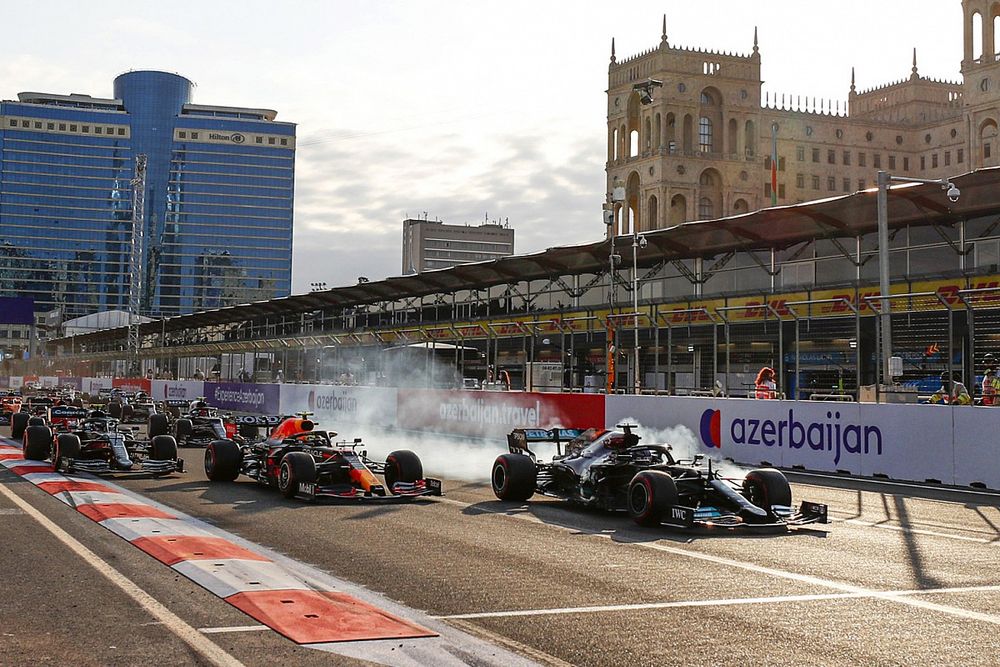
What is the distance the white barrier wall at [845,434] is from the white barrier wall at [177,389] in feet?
102

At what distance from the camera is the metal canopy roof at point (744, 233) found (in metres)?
25.2

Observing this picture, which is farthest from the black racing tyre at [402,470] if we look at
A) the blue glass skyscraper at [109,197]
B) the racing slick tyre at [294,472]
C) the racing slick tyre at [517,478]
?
the blue glass skyscraper at [109,197]

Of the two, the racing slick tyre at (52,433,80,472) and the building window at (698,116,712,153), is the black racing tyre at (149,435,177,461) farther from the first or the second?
the building window at (698,116,712,153)

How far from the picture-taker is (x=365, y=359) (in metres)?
45.3

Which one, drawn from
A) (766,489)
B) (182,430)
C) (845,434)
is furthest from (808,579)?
(182,430)

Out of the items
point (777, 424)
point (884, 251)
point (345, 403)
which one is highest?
point (884, 251)

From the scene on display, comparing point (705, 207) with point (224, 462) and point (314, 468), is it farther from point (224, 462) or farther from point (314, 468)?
point (314, 468)

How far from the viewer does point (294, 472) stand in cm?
1428

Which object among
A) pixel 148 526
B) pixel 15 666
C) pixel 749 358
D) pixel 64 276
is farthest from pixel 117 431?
pixel 64 276

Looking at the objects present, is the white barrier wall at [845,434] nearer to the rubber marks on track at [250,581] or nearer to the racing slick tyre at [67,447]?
the racing slick tyre at [67,447]

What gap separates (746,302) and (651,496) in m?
19.3

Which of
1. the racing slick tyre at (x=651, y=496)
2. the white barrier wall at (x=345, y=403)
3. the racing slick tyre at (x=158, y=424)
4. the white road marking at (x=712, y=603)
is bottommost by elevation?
the white road marking at (x=712, y=603)

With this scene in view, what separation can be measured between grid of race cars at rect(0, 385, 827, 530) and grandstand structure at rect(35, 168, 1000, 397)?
792cm

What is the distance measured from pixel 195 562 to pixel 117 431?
10509 millimetres
